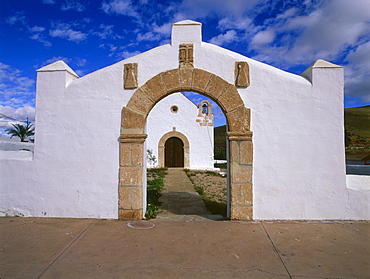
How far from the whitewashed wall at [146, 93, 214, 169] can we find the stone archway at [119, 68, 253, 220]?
855cm

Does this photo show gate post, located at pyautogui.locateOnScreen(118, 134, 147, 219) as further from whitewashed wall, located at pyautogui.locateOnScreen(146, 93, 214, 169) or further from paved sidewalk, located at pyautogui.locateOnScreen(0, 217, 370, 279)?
whitewashed wall, located at pyautogui.locateOnScreen(146, 93, 214, 169)

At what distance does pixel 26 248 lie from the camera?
9.85ft

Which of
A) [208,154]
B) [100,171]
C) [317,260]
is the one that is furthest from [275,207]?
[208,154]

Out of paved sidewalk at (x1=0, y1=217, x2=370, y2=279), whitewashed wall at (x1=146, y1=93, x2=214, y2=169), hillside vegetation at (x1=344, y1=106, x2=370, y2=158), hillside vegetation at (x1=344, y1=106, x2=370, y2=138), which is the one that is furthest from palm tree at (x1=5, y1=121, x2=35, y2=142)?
hillside vegetation at (x1=344, y1=106, x2=370, y2=138)

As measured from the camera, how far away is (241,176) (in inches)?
156

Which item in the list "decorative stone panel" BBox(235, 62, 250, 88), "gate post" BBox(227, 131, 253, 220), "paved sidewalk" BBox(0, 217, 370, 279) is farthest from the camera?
"decorative stone panel" BBox(235, 62, 250, 88)

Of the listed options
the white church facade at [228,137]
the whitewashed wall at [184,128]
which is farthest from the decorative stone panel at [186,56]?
the whitewashed wall at [184,128]

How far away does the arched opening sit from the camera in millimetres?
13078

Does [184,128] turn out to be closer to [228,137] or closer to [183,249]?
[228,137]

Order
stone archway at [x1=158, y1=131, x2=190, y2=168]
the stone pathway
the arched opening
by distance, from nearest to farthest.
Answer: the stone pathway → stone archway at [x1=158, y1=131, x2=190, y2=168] → the arched opening

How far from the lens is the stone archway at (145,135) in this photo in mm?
3967

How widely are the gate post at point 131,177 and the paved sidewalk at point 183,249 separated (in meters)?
0.23

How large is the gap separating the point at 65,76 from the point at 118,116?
1202 mm

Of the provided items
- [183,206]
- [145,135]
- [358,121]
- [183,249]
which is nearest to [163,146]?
[183,206]
